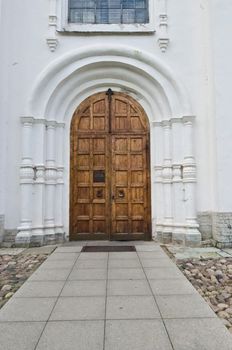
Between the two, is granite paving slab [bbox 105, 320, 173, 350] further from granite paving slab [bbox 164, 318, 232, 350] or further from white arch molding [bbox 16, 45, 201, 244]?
white arch molding [bbox 16, 45, 201, 244]

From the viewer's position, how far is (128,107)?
697 cm

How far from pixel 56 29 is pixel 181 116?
3394mm

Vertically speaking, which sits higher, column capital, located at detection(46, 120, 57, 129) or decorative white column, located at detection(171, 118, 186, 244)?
column capital, located at detection(46, 120, 57, 129)

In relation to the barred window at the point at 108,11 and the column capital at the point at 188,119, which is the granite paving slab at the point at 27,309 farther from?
the barred window at the point at 108,11

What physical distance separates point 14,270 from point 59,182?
8.20 ft

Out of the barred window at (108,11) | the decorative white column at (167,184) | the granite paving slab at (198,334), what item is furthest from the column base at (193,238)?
the barred window at (108,11)

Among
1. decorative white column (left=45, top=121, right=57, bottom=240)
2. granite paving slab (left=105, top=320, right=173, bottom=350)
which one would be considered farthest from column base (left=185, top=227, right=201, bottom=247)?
granite paving slab (left=105, top=320, right=173, bottom=350)

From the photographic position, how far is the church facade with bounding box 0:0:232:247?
633 cm

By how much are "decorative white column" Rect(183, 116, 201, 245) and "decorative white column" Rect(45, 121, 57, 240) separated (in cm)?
286

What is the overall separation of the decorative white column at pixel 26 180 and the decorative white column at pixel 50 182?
353 millimetres

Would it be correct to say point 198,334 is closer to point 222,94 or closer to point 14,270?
point 14,270

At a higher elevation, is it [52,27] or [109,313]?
[52,27]

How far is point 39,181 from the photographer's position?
6.39m

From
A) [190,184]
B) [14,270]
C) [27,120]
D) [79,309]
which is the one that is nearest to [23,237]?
[14,270]
